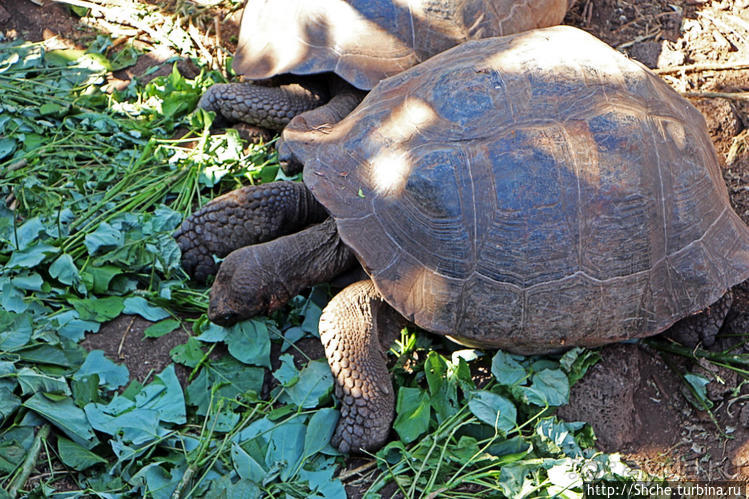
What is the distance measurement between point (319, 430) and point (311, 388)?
0.20 metres

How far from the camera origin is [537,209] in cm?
307

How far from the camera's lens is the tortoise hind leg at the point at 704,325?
3475 mm

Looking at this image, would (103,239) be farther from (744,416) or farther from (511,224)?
(744,416)

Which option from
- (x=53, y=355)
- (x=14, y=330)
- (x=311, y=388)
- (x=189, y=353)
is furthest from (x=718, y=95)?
(x=14, y=330)

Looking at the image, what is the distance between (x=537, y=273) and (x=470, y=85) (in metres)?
0.87

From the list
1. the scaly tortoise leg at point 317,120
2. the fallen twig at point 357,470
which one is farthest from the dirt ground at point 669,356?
the scaly tortoise leg at point 317,120

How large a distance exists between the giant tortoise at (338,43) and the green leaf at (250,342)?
56.6 inches

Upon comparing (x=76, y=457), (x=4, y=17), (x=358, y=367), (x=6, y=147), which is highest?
(x=4, y=17)

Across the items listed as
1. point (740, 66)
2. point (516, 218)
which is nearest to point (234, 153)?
point (516, 218)

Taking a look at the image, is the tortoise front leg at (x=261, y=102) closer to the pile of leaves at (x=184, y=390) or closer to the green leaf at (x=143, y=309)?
the pile of leaves at (x=184, y=390)

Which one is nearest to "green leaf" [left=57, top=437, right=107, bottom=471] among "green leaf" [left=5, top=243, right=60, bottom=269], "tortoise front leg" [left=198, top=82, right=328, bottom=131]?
"green leaf" [left=5, top=243, right=60, bottom=269]

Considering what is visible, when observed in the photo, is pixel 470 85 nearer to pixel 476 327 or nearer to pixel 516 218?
pixel 516 218

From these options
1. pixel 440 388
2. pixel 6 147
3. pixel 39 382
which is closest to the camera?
pixel 39 382

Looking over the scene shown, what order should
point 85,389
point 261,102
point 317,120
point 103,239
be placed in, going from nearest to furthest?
point 85,389, point 103,239, point 317,120, point 261,102
